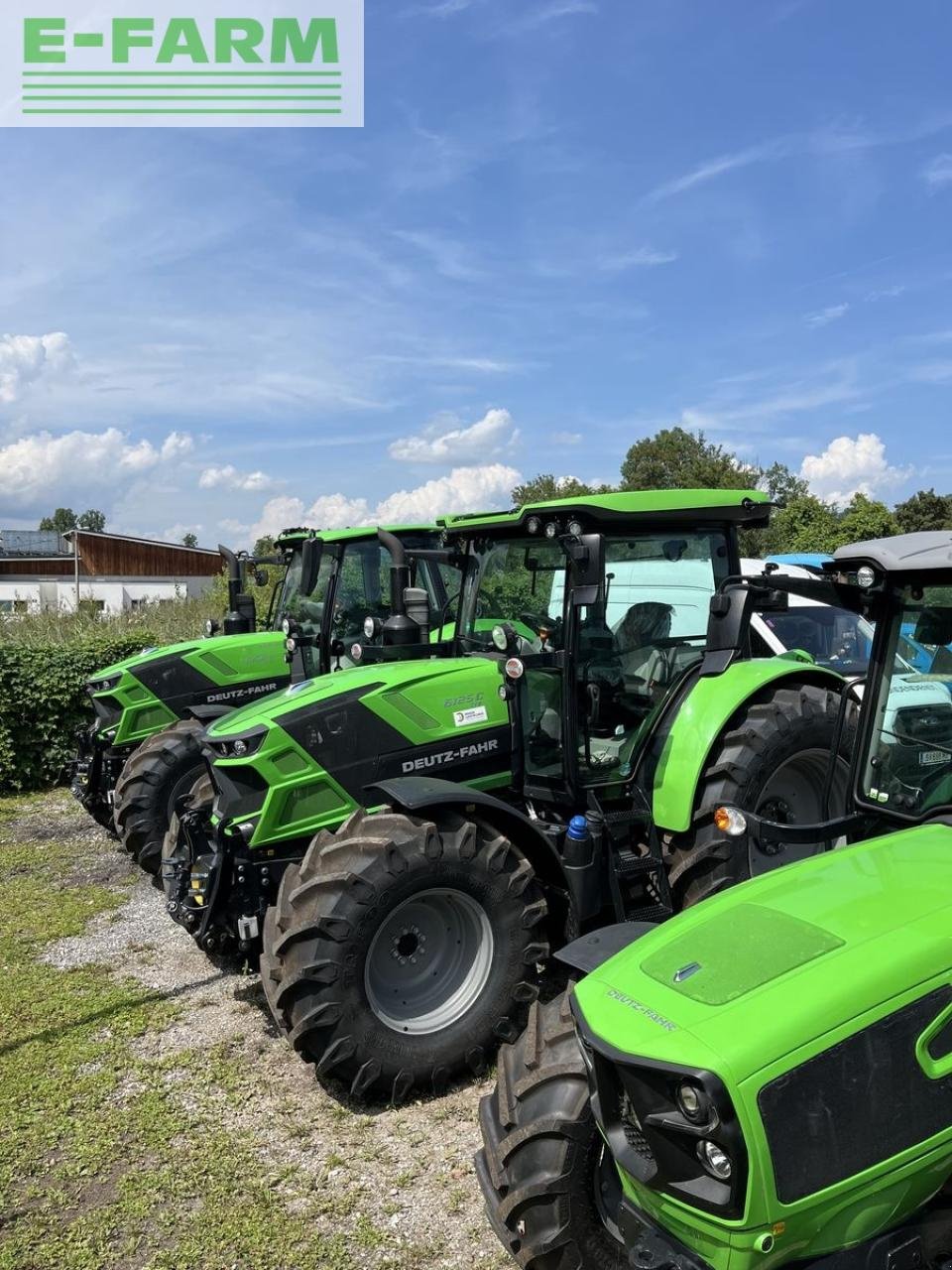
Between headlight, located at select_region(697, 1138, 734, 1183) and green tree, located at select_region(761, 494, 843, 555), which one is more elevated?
green tree, located at select_region(761, 494, 843, 555)

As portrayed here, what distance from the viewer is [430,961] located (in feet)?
13.3

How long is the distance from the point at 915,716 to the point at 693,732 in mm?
1591

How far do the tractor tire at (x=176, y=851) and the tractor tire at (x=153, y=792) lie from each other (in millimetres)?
952

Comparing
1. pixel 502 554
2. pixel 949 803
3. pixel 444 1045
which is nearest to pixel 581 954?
pixel 949 803

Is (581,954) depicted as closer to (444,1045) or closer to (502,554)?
(444,1045)

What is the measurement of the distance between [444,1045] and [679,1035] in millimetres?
2208

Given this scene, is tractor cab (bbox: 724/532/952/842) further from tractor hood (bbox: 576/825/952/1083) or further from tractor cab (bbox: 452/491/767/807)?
tractor cab (bbox: 452/491/767/807)

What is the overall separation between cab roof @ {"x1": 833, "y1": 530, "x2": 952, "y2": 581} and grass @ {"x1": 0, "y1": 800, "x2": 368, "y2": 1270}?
2.69 metres

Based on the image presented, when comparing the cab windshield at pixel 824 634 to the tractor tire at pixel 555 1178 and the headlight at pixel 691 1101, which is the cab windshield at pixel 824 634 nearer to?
the tractor tire at pixel 555 1178

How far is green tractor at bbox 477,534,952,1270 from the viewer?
1.85 meters

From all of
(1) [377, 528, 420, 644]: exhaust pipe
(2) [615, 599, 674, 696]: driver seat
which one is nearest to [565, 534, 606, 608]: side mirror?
(2) [615, 599, 674, 696]: driver seat

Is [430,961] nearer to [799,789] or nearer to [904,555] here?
[799,789]

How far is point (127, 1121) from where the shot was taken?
12.5 feet

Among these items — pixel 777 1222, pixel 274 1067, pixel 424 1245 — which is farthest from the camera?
pixel 274 1067
